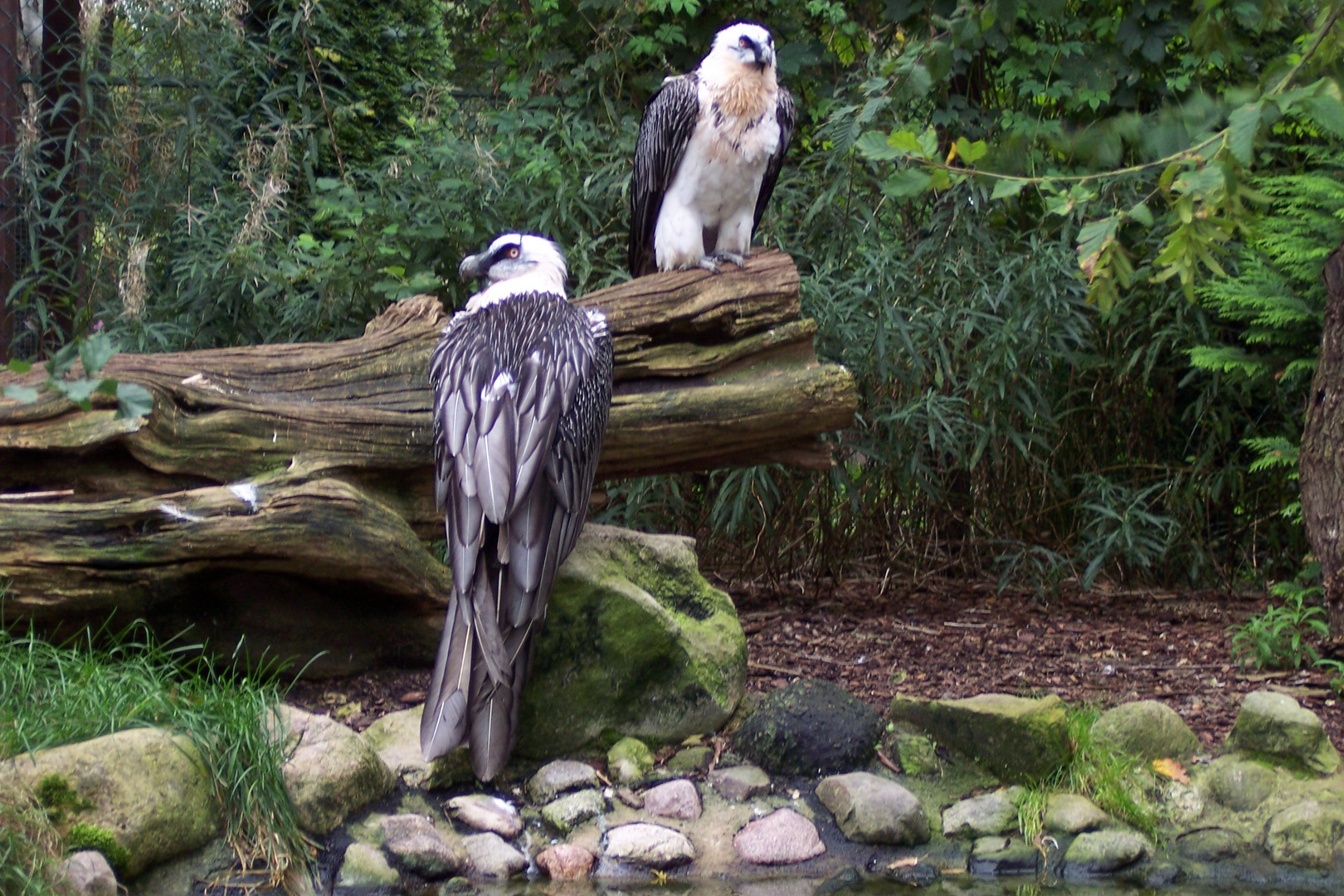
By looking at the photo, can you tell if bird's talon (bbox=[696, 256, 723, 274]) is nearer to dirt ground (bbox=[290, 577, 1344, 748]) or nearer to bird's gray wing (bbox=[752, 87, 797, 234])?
bird's gray wing (bbox=[752, 87, 797, 234])

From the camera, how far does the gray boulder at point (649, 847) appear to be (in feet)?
10.3

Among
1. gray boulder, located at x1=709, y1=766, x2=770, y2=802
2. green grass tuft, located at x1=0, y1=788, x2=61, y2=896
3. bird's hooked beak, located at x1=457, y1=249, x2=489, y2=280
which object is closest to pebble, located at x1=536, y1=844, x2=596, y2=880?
gray boulder, located at x1=709, y1=766, x2=770, y2=802

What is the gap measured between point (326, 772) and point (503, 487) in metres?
0.83

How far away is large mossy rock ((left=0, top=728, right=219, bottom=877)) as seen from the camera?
2797 mm

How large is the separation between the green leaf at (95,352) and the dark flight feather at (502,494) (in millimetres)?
1954

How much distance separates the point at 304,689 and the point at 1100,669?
9.21 ft

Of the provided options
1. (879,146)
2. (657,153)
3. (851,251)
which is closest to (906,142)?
(879,146)

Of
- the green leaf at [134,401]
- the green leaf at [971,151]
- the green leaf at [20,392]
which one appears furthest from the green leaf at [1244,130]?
the green leaf at [20,392]

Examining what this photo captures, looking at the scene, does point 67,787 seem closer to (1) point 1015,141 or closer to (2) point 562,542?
(2) point 562,542

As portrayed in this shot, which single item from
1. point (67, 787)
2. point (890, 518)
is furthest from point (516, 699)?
point (890, 518)

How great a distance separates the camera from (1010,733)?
135 inches

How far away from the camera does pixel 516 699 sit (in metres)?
3.32

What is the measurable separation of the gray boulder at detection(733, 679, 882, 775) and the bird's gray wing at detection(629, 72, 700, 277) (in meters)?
2.22

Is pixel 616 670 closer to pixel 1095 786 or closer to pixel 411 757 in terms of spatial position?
pixel 411 757
